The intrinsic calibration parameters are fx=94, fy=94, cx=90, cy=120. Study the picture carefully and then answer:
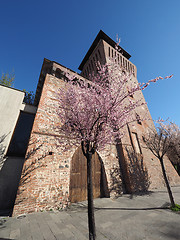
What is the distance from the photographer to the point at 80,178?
6.08 meters

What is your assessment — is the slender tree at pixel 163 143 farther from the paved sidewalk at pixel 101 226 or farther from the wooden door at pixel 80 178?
the wooden door at pixel 80 178

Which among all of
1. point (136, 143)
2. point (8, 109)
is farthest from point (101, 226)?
point (136, 143)

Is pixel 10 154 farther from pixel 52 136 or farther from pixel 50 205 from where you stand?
pixel 50 205

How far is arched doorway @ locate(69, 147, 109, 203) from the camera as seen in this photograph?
5.73 m

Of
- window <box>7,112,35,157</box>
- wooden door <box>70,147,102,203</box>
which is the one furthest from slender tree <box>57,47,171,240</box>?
window <box>7,112,35,157</box>

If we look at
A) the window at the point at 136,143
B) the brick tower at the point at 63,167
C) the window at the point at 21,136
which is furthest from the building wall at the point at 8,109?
the window at the point at 136,143

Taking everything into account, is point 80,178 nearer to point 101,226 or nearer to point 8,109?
point 101,226

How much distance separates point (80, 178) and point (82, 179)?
0.16 meters

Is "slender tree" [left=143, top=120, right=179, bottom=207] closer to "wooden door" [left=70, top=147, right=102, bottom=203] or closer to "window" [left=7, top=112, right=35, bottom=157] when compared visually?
"wooden door" [left=70, top=147, right=102, bottom=203]

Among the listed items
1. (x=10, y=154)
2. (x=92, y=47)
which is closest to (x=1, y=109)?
(x=10, y=154)

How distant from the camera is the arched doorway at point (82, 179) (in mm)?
5730

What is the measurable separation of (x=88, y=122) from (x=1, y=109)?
6279 millimetres

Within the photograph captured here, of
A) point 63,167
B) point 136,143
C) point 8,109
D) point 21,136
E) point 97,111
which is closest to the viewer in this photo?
point 97,111

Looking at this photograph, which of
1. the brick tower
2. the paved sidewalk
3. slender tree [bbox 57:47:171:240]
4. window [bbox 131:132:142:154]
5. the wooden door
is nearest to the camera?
the paved sidewalk
